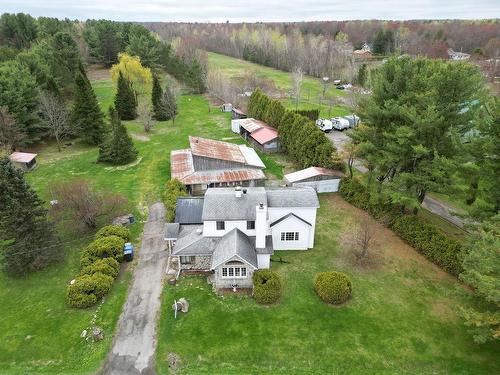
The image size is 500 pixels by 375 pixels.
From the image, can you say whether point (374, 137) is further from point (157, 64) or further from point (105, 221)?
point (157, 64)

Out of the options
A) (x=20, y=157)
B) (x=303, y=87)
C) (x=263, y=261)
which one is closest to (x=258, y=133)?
(x=263, y=261)

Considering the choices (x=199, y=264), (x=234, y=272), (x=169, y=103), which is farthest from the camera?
(x=169, y=103)

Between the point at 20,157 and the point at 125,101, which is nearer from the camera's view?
the point at 20,157

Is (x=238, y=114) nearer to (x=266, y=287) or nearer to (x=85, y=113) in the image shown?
(x=85, y=113)

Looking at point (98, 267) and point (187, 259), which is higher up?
point (98, 267)

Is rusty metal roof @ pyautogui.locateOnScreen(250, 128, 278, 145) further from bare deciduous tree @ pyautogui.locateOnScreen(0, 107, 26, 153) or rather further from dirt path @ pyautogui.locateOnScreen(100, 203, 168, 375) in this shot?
bare deciduous tree @ pyautogui.locateOnScreen(0, 107, 26, 153)

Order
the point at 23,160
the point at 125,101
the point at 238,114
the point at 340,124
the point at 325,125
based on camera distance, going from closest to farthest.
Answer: the point at 23,160, the point at 325,125, the point at 340,124, the point at 125,101, the point at 238,114

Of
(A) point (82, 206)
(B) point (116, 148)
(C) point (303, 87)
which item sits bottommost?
(C) point (303, 87)

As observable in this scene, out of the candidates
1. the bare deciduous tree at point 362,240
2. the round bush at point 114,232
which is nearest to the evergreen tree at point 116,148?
the round bush at point 114,232

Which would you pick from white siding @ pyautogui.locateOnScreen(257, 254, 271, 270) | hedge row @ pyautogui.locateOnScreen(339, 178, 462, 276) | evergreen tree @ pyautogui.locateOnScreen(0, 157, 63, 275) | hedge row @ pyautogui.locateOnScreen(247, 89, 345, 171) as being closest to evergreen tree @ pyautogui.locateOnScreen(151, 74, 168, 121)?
hedge row @ pyautogui.locateOnScreen(247, 89, 345, 171)
